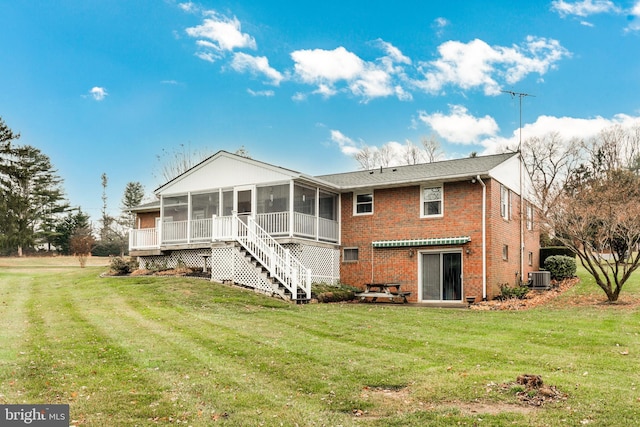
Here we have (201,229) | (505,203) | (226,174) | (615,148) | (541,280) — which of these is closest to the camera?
(505,203)

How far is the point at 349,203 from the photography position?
23.8 meters

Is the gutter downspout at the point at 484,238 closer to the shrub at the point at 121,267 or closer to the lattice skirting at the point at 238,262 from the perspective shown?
the lattice skirting at the point at 238,262

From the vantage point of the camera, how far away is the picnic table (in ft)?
66.7

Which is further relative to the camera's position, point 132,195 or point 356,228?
point 132,195

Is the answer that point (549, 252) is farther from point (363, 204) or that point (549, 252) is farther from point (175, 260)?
point (175, 260)

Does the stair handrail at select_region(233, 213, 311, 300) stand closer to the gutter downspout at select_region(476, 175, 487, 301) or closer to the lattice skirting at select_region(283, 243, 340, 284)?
the lattice skirting at select_region(283, 243, 340, 284)

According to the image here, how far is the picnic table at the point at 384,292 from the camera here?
66.7ft

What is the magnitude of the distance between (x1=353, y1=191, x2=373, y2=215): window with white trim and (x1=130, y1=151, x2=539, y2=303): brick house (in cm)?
4

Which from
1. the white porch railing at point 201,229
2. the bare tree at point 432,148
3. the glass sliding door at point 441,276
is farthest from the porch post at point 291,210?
the bare tree at point 432,148

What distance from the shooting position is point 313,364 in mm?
9461

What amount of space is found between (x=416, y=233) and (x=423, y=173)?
92.5 inches

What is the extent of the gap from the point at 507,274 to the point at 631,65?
55.7 feet

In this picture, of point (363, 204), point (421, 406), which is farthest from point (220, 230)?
point (421, 406)

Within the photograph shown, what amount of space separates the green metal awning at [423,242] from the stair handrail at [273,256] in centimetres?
338
